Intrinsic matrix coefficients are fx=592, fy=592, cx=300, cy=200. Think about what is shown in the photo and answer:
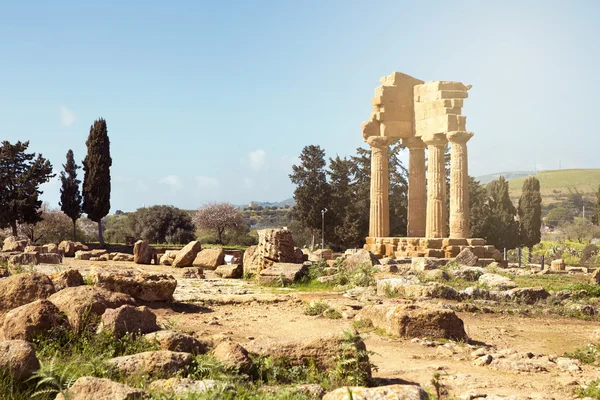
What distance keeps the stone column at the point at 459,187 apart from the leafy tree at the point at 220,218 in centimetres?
3661

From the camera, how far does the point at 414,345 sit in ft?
30.2

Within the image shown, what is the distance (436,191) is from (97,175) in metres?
28.0

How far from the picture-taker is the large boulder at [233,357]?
656 cm

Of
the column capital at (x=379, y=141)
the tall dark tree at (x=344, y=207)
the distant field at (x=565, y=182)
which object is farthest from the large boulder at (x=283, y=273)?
the distant field at (x=565, y=182)

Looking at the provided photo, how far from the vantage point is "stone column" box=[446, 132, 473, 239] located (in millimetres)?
26812

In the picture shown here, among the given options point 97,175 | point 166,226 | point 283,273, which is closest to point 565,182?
point 166,226

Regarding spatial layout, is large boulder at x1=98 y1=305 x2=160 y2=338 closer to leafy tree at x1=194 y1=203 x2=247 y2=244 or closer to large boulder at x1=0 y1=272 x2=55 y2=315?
large boulder at x1=0 y1=272 x2=55 y2=315

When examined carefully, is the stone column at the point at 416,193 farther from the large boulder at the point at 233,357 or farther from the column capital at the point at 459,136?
the large boulder at the point at 233,357

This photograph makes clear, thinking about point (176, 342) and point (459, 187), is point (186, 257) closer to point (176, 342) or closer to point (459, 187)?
point (459, 187)

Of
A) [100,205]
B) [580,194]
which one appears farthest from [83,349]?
[580,194]

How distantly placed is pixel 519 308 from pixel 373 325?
448 cm

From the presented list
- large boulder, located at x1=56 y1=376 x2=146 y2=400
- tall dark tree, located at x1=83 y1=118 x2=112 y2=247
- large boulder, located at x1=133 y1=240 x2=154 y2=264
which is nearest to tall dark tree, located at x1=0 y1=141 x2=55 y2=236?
tall dark tree, located at x1=83 y1=118 x2=112 y2=247

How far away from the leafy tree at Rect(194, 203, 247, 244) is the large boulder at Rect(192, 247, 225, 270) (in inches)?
1427

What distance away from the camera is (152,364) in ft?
20.3
